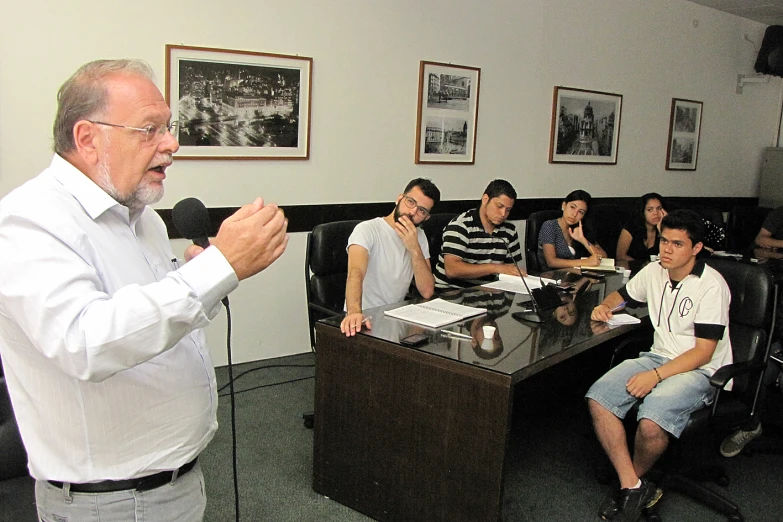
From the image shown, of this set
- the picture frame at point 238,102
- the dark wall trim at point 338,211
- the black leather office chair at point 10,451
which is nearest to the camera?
the black leather office chair at point 10,451

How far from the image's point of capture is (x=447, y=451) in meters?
2.34

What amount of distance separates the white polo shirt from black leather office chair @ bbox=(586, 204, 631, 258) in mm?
2418

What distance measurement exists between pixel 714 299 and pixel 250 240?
2246mm

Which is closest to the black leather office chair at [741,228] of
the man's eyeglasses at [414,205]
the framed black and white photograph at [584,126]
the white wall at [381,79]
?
the white wall at [381,79]

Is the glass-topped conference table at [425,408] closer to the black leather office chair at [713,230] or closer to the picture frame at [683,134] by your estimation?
the black leather office chair at [713,230]

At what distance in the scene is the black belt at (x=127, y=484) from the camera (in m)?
1.25

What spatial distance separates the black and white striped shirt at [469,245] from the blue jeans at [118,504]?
2.71 m

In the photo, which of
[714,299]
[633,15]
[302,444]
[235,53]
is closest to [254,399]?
[302,444]

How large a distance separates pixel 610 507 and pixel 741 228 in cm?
448

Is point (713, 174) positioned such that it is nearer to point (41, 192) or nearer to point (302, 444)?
point (302, 444)

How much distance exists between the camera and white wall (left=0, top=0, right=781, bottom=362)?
343 centimetres

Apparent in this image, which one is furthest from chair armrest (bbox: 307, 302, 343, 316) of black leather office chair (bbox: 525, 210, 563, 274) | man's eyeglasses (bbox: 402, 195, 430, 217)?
black leather office chair (bbox: 525, 210, 563, 274)

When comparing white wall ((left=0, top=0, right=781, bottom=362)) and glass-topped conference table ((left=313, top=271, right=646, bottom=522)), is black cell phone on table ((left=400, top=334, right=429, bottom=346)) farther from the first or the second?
white wall ((left=0, top=0, right=781, bottom=362))

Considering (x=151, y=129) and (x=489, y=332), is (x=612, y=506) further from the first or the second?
(x=151, y=129)
